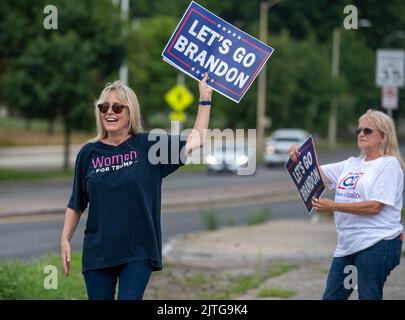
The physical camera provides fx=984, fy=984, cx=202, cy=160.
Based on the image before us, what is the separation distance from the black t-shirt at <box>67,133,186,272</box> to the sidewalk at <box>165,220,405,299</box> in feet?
13.4

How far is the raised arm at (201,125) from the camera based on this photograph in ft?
19.3

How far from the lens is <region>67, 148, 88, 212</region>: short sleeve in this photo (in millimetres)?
5992

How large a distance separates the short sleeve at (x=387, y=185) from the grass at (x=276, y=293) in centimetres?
336

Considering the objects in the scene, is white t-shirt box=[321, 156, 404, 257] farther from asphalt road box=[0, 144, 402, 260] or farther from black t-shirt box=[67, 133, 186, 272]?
asphalt road box=[0, 144, 402, 260]

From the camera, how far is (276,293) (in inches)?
388

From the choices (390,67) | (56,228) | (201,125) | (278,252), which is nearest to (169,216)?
(56,228)

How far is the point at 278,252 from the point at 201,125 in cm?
821

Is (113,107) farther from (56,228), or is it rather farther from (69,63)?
(69,63)

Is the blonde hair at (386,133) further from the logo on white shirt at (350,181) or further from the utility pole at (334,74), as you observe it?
the utility pole at (334,74)

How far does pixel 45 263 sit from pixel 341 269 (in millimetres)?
5317

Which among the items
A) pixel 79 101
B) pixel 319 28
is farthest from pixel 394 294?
pixel 319 28

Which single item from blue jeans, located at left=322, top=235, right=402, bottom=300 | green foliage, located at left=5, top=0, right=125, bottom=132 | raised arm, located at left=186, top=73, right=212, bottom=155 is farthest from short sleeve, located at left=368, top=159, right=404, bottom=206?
green foliage, located at left=5, top=0, right=125, bottom=132

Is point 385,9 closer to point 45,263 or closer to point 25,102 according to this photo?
point 25,102
